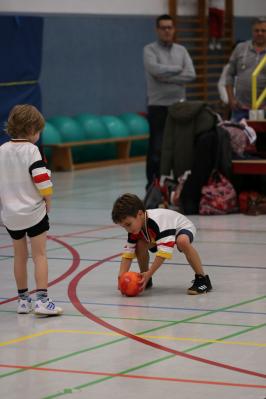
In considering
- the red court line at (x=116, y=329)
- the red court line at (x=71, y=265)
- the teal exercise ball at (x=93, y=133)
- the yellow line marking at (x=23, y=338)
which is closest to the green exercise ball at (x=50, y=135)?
the teal exercise ball at (x=93, y=133)

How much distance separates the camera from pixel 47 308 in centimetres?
643

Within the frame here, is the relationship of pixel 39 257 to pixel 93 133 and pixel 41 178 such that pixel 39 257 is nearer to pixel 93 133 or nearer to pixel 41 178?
pixel 41 178

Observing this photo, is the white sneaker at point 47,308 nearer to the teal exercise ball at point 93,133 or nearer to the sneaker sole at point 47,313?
the sneaker sole at point 47,313

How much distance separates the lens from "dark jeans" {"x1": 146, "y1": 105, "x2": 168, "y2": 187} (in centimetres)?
1270

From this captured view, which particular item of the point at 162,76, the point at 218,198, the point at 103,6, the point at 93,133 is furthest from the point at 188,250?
the point at 103,6

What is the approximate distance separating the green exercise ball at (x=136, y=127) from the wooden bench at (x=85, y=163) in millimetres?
121

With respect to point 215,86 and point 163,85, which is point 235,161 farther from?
point 215,86

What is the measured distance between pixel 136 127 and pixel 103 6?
7.12ft

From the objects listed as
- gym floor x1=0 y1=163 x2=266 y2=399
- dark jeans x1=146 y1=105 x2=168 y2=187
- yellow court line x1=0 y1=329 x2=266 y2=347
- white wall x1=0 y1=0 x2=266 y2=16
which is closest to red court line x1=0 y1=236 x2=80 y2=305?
gym floor x1=0 y1=163 x2=266 y2=399

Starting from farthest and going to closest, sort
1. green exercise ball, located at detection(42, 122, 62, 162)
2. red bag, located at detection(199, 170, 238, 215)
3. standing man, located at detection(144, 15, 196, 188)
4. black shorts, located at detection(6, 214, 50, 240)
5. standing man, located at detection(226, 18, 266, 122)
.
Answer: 1. green exercise ball, located at detection(42, 122, 62, 162)
2. standing man, located at detection(144, 15, 196, 188)
3. standing man, located at detection(226, 18, 266, 122)
4. red bag, located at detection(199, 170, 238, 215)
5. black shorts, located at detection(6, 214, 50, 240)

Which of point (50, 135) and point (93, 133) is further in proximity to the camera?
point (93, 133)

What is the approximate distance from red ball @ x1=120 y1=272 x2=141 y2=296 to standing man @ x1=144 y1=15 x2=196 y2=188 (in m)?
5.74

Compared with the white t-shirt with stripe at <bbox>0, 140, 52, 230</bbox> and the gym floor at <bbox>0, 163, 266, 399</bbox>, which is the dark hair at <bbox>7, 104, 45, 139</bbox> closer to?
the white t-shirt with stripe at <bbox>0, 140, 52, 230</bbox>

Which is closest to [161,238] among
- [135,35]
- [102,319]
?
[102,319]
